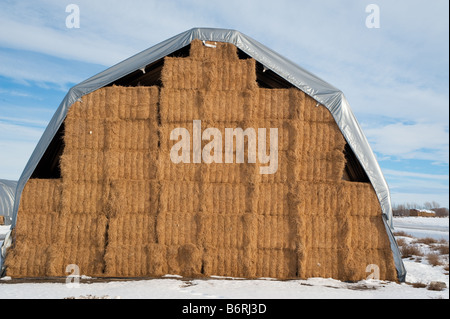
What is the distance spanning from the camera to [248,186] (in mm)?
9727

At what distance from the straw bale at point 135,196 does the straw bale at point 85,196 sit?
0.83ft

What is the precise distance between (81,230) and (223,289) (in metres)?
4.01

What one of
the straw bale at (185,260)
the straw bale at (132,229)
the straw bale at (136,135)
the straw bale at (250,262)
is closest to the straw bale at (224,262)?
the straw bale at (250,262)

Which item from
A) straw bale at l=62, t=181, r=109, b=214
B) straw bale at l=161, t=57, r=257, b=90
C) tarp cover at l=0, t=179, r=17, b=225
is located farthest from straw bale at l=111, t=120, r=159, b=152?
tarp cover at l=0, t=179, r=17, b=225

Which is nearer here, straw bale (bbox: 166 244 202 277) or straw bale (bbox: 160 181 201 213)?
straw bale (bbox: 166 244 202 277)

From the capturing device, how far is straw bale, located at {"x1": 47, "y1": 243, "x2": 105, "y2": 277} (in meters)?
9.38

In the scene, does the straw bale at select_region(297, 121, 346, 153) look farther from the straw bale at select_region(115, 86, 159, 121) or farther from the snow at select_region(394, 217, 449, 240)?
the snow at select_region(394, 217, 449, 240)

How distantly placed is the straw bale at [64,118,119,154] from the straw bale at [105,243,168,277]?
2627 mm

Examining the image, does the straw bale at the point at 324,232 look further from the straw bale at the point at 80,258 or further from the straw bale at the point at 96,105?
the straw bale at the point at 96,105

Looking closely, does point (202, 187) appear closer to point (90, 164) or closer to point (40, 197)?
point (90, 164)

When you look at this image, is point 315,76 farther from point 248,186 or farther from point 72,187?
point 72,187

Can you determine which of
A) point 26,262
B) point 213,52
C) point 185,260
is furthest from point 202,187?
point 26,262

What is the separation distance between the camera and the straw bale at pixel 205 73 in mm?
10102
